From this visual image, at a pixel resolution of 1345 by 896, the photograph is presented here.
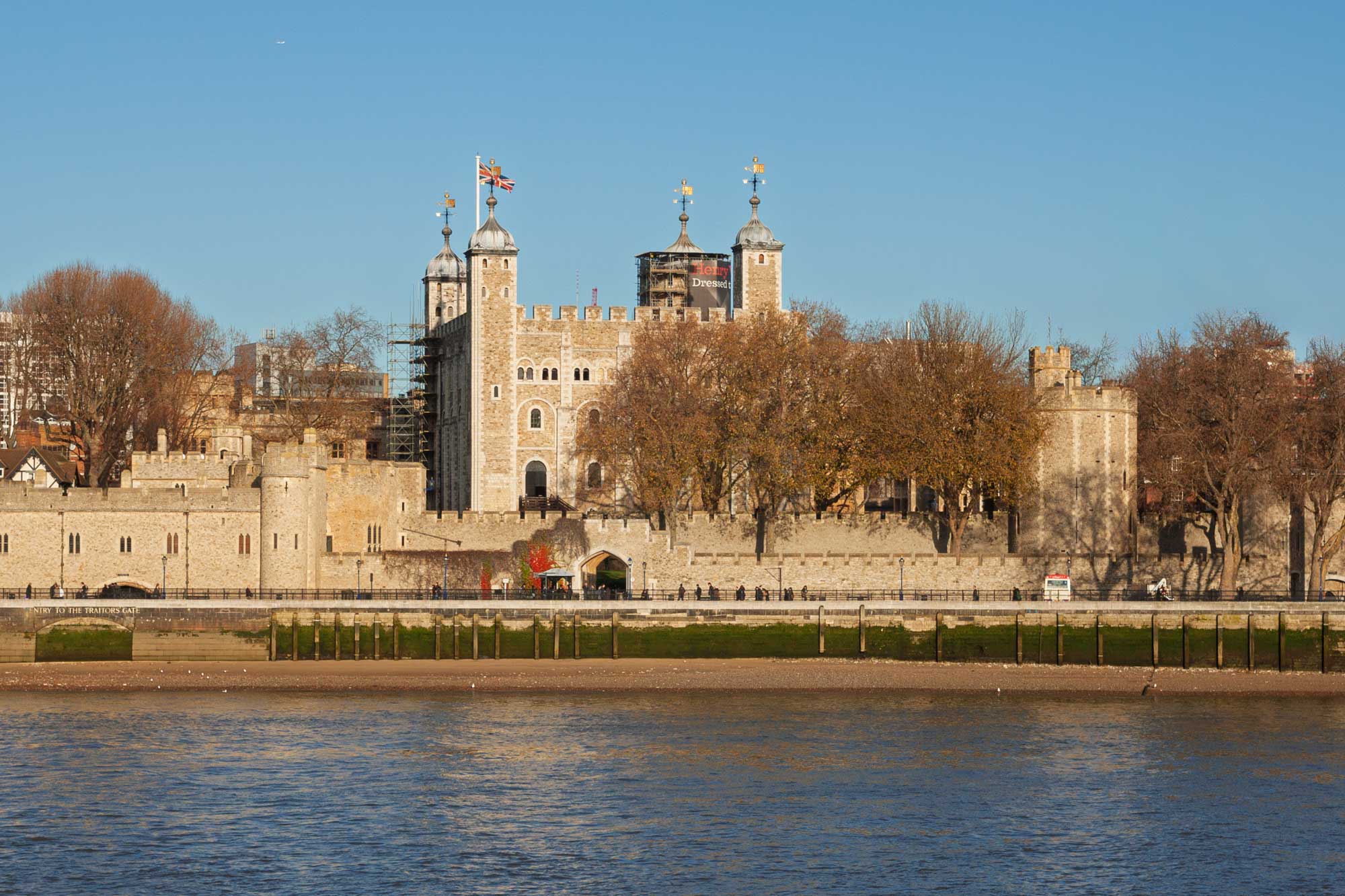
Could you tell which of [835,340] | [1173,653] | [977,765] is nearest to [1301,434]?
[1173,653]

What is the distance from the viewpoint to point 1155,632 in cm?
5416

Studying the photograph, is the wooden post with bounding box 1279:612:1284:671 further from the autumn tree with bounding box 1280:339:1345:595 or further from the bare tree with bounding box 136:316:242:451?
the bare tree with bounding box 136:316:242:451

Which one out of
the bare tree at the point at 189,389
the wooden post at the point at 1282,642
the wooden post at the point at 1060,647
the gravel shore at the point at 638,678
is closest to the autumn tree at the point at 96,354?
the bare tree at the point at 189,389

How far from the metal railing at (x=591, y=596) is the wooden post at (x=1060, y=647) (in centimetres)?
126

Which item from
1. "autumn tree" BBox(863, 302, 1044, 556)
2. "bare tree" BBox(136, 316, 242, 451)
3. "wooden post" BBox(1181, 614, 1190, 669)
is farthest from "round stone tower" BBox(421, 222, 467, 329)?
"wooden post" BBox(1181, 614, 1190, 669)

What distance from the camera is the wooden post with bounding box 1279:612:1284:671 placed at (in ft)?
176

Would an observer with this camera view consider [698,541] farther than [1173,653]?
Yes

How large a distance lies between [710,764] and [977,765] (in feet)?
17.8

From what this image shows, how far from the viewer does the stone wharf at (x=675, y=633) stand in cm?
5384

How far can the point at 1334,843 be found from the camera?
33.5 meters

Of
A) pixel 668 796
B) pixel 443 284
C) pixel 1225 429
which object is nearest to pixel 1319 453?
pixel 1225 429

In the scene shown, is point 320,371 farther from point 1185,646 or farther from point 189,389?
point 1185,646

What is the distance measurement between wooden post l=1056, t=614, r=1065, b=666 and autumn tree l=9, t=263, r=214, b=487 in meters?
33.5

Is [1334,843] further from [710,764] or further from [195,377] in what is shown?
[195,377]
